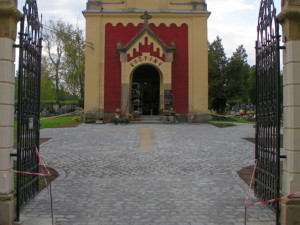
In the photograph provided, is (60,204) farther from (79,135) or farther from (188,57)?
(188,57)

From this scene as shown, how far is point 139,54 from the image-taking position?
2506cm

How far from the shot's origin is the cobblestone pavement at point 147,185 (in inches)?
216

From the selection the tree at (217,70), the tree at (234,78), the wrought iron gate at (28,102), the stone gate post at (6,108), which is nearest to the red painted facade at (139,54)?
the tree at (217,70)

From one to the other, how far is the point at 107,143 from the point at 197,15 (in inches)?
608

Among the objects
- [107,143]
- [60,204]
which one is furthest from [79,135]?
[60,204]

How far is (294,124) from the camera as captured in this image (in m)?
5.02

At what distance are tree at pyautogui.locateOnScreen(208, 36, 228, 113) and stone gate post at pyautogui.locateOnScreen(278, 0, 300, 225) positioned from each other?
1164 inches

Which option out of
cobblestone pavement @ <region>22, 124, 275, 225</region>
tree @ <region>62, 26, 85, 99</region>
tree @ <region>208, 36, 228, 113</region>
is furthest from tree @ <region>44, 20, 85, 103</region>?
cobblestone pavement @ <region>22, 124, 275, 225</region>

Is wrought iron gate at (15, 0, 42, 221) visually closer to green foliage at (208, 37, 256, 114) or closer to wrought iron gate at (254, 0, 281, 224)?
wrought iron gate at (254, 0, 281, 224)

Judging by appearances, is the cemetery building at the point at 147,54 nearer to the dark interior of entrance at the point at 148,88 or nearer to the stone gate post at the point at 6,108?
the dark interior of entrance at the point at 148,88

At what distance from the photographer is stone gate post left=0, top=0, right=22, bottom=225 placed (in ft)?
16.4

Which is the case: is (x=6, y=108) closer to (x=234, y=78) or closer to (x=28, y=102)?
(x=28, y=102)

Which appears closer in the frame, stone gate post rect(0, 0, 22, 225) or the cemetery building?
stone gate post rect(0, 0, 22, 225)

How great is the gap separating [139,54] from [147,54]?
1.89 feet
